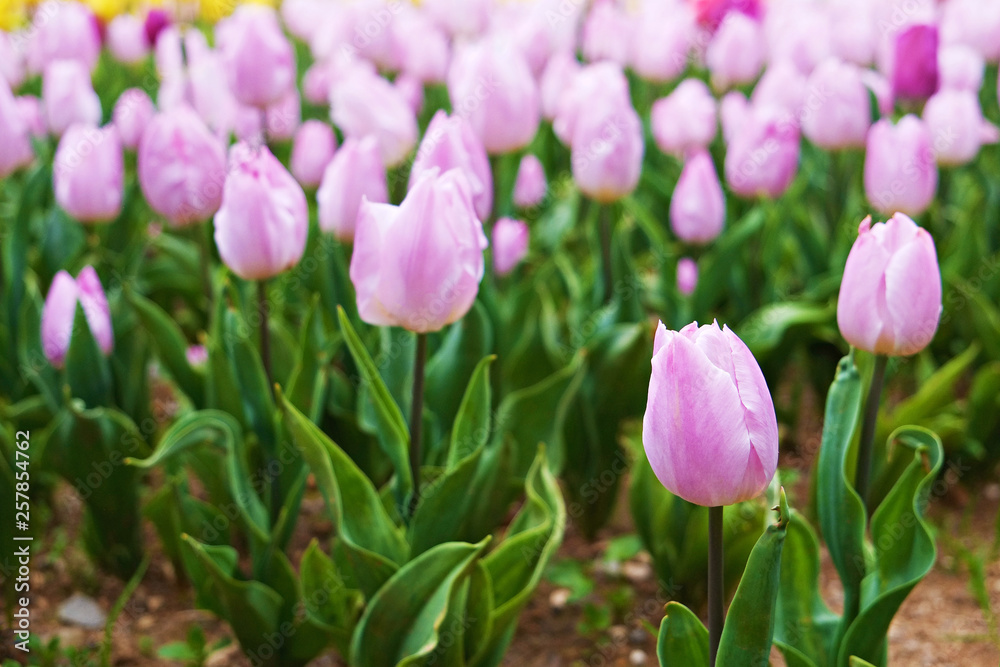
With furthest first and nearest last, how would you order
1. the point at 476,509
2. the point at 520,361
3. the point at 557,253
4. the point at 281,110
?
the point at 281,110 → the point at 557,253 → the point at 520,361 → the point at 476,509

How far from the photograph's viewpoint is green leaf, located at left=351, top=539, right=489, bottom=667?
1328 millimetres

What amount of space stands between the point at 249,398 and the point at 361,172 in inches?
17.7

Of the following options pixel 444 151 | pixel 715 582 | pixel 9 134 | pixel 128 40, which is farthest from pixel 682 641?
pixel 128 40

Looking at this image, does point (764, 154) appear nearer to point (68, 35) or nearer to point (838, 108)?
point (838, 108)

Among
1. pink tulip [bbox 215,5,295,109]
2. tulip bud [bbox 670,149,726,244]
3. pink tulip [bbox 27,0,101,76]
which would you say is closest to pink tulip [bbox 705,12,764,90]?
tulip bud [bbox 670,149,726,244]

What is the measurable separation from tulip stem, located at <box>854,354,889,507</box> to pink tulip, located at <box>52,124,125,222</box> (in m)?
1.59

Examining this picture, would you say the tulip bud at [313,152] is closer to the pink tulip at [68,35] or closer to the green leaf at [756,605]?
the pink tulip at [68,35]

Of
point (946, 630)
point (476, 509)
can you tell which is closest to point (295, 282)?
point (476, 509)

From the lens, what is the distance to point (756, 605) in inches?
40.6

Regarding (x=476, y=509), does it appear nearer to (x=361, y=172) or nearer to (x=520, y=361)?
(x=520, y=361)

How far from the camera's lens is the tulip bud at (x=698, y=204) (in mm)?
2223

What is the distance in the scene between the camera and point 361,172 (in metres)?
1.81

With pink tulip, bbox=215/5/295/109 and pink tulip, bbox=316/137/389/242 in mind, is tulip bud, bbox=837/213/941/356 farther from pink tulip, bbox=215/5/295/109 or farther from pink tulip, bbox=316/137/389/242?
pink tulip, bbox=215/5/295/109

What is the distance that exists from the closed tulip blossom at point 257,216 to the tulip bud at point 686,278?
1026mm
